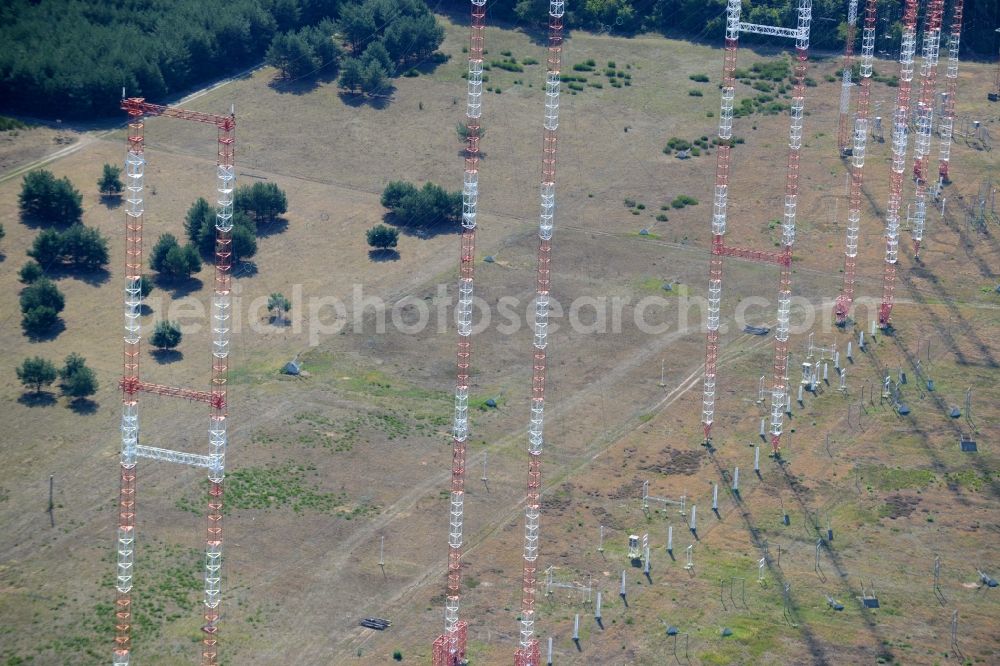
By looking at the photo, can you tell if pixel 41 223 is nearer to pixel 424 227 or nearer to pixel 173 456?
pixel 424 227

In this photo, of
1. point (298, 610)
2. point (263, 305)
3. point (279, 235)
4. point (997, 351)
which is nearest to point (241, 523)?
point (298, 610)

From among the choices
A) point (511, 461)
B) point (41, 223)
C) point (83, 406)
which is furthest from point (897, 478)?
point (41, 223)

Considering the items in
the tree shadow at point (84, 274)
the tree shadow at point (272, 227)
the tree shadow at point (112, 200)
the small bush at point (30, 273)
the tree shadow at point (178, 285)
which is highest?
the tree shadow at point (112, 200)

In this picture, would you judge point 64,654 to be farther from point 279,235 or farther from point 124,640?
point 279,235

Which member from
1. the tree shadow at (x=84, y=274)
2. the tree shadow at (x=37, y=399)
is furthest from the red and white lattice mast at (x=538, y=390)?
the tree shadow at (x=84, y=274)

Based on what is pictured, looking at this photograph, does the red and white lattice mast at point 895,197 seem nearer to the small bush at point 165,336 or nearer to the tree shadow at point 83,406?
the small bush at point 165,336

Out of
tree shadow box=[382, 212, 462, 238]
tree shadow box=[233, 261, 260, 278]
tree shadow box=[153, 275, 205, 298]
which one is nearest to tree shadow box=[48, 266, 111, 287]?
tree shadow box=[153, 275, 205, 298]
